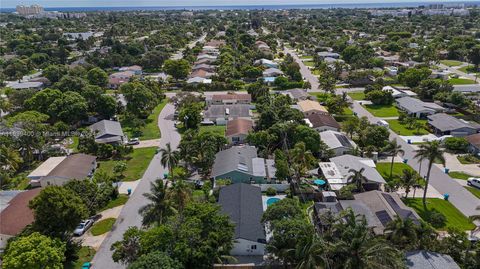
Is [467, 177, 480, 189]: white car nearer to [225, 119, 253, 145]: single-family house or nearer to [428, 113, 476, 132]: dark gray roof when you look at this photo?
[428, 113, 476, 132]: dark gray roof

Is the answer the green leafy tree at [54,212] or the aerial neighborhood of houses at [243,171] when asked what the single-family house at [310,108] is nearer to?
the aerial neighborhood of houses at [243,171]

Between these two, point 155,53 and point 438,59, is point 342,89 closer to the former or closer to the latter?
point 438,59

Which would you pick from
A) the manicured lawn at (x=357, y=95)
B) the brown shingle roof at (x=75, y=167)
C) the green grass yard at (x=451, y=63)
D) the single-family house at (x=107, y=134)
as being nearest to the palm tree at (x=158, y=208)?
the brown shingle roof at (x=75, y=167)

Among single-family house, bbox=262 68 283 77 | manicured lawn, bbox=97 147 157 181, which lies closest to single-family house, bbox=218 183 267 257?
manicured lawn, bbox=97 147 157 181

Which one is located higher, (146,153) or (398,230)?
(398,230)

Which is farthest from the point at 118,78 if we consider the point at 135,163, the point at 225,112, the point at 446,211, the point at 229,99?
the point at 446,211

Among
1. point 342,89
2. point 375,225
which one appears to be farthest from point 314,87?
point 375,225
